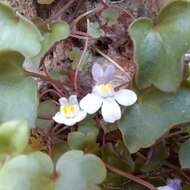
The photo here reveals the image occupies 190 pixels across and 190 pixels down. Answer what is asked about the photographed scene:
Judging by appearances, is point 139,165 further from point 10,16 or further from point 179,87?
point 10,16

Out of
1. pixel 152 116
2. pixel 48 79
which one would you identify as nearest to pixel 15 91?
pixel 48 79

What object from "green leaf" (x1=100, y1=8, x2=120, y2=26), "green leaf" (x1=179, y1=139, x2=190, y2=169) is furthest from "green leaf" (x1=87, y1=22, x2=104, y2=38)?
"green leaf" (x1=179, y1=139, x2=190, y2=169)

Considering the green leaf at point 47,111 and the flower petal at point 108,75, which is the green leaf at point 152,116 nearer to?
the flower petal at point 108,75

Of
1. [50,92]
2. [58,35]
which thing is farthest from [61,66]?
[58,35]

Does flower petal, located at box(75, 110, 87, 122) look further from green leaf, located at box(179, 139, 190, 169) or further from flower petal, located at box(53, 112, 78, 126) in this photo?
green leaf, located at box(179, 139, 190, 169)

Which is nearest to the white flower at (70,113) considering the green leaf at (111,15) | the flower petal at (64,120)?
the flower petal at (64,120)
